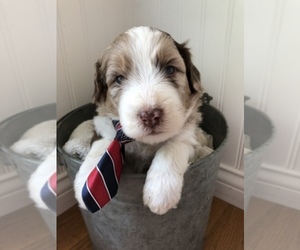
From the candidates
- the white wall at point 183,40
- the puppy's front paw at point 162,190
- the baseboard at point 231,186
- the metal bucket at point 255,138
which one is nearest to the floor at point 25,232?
the puppy's front paw at point 162,190

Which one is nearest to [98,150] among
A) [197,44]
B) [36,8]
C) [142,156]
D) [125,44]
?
[142,156]

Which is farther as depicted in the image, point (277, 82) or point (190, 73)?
point (190, 73)

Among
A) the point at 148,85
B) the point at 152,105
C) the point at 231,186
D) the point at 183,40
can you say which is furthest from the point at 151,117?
the point at 231,186

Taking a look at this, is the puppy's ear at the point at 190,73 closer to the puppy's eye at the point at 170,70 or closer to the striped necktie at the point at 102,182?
the puppy's eye at the point at 170,70

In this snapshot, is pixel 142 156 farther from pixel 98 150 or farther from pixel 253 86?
pixel 253 86

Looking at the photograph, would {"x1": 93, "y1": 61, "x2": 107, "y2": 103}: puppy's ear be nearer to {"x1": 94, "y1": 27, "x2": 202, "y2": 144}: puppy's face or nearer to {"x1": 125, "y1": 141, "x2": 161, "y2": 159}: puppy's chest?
{"x1": 94, "y1": 27, "x2": 202, "y2": 144}: puppy's face

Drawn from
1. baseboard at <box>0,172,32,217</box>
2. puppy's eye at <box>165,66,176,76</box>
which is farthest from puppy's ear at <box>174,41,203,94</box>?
baseboard at <box>0,172,32,217</box>

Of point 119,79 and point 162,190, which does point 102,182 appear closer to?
point 162,190

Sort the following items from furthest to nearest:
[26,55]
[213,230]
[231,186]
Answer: [231,186] → [213,230] → [26,55]
